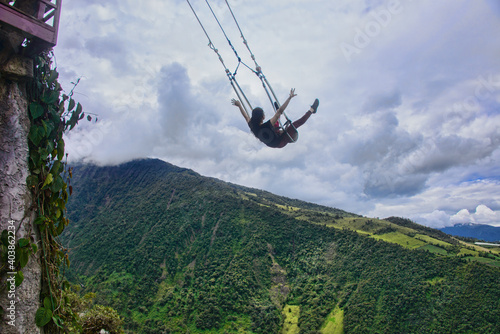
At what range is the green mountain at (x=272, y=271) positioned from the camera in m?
60.2

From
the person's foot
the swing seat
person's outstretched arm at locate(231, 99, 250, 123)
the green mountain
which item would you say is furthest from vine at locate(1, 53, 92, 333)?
the green mountain

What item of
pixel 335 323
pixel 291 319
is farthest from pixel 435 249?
pixel 291 319

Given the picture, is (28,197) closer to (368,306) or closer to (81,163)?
(368,306)

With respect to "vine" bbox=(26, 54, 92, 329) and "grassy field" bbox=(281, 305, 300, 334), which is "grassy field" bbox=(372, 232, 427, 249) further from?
"vine" bbox=(26, 54, 92, 329)

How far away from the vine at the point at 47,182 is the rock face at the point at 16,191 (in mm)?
99

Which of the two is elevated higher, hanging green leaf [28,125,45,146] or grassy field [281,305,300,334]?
hanging green leaf [28,125,45,146]

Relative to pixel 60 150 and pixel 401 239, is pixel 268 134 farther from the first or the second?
pixel 401 239

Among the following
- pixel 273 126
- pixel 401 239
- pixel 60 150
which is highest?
pixel 273 126

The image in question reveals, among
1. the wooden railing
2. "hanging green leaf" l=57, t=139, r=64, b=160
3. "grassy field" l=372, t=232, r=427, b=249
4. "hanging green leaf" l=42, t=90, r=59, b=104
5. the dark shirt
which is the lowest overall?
"grassy field" l=372, t=232, r=427, b=249

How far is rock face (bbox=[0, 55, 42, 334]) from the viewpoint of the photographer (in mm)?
3926

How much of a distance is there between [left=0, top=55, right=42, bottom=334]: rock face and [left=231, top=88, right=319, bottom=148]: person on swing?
14.6ft

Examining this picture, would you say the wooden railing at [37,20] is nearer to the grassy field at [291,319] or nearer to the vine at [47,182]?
the vine at [47,182]

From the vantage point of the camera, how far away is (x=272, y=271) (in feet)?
292

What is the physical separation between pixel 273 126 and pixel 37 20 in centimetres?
485
